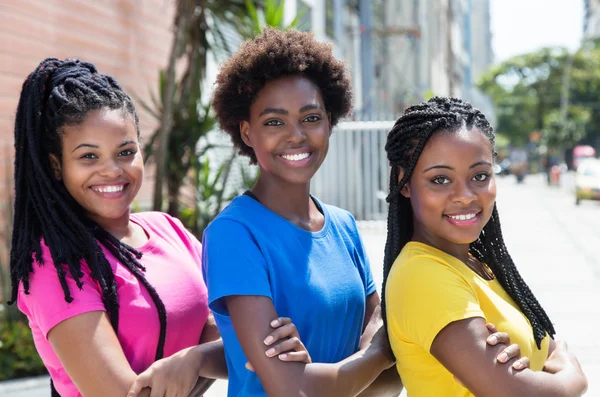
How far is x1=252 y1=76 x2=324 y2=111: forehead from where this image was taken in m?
2.10

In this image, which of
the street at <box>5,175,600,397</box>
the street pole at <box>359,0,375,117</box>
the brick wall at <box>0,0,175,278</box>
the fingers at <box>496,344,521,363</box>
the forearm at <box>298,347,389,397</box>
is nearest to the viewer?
the fingers at <box>496,344,521,363</box>

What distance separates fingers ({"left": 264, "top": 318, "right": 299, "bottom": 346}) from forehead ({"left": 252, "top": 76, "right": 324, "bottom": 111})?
633 mm

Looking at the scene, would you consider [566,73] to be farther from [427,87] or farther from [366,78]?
[366,78]

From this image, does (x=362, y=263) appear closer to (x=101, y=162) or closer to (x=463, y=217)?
(x=463, y=217)

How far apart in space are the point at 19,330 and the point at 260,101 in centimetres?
361

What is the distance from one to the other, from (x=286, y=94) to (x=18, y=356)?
367 cm

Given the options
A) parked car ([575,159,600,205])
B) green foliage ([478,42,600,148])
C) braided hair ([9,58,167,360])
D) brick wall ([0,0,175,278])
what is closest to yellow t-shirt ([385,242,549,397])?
braided hair ([9,58,167,360])

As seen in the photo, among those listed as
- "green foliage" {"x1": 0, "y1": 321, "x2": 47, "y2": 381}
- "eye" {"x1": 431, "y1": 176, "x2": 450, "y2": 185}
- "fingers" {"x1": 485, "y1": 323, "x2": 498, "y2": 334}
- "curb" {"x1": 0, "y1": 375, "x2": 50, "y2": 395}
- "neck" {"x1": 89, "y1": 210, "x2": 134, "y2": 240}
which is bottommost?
"curb" {"x1": 0, "y1": 375, "x2": 50, "y2": 395}

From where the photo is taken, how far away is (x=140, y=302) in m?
2.06

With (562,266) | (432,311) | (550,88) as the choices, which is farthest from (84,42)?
(550,88)

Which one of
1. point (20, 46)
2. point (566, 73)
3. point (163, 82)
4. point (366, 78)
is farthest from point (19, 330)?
point (566, 73)

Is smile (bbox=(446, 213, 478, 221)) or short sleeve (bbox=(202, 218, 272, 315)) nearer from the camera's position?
short sleeve (bbox=(202, 218, 272, 315))

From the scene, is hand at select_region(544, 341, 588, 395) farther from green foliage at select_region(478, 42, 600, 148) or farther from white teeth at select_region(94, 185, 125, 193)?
green foliage at select_region(478, 42, 600, 148)

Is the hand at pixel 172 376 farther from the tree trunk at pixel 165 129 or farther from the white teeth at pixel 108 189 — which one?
the tree trunk at pixel 165 129
